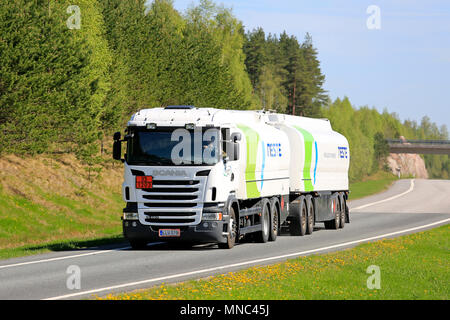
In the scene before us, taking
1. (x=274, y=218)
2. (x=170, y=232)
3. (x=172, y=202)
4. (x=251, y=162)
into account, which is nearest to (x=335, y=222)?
(x=274, y=218)

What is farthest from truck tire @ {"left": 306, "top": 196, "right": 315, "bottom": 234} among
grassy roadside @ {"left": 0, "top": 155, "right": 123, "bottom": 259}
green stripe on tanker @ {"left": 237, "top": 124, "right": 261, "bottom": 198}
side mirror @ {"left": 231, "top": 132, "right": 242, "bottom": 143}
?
side mirror @ {"left": 231, "top": 132, "right": 242, "bottom": 143}

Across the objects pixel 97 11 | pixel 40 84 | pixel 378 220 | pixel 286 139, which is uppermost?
pixel 97 11

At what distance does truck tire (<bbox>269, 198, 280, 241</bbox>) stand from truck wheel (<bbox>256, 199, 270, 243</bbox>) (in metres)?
0.17

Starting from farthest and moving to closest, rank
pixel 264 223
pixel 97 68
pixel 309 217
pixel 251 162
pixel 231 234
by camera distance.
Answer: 1. pixel 97 68
2. pixel 309 217
3. pixel 264 223
4. pixel 251 162
5. pixel 231 234

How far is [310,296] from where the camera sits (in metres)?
13.0

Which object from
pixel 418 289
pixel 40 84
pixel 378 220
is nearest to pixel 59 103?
pixel 40 84

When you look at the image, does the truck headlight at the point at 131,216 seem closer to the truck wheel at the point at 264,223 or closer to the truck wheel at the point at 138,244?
the truck wheel at the point at 138,244

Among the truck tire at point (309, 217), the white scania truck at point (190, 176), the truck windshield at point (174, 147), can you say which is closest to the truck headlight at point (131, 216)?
the white scania truck at point (190, 176)

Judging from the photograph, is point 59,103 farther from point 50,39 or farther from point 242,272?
point 242,272

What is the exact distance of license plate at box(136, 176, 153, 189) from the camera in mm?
20584

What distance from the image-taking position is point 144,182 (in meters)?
20.6

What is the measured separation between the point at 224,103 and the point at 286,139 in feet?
143

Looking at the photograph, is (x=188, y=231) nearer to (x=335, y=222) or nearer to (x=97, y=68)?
(x=335, y=222)

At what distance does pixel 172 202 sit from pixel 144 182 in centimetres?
84
